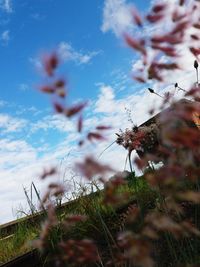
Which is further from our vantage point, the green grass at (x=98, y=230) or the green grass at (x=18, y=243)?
the green grass at (x=18, y=243)

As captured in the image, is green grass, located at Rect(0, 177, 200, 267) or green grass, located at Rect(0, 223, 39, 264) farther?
green grass, located at Rect(0, 223, 39, 264)

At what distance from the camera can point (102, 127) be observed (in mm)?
2287

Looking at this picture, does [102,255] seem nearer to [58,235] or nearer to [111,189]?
[58,235]

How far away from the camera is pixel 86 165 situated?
77.4 inches

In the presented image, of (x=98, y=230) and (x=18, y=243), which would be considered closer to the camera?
(x=98, y=230)

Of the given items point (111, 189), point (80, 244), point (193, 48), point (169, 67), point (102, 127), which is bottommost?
point (80, 244)

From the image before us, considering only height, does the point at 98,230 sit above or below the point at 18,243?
below

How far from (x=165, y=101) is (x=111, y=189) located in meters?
1.26

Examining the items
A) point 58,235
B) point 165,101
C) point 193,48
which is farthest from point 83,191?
point 193,48

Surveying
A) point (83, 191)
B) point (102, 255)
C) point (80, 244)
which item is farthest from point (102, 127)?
point (83, 191)

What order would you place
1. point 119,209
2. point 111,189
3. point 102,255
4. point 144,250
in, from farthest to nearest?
1. point 119,209
2. point 102,255
3. point 111,189
4. point 144,250

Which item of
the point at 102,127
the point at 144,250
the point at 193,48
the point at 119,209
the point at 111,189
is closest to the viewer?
the point at 144,250

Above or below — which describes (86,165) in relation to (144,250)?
above

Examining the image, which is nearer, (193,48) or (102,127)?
(102,127)
